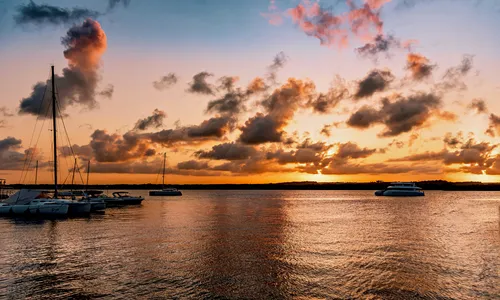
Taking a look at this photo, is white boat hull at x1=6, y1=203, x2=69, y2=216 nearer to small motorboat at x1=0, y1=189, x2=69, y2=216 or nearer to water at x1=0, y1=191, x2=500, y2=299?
small motorboat at x1=0, y1=189, x2=69, y2=216

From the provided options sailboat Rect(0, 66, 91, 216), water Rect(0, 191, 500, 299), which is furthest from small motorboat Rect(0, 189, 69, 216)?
water Rect(0, 191, 500, 299)

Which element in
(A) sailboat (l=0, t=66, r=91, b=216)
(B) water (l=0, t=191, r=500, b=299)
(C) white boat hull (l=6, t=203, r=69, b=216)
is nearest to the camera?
(B) water (l=0, t=191, r=500, b=299)

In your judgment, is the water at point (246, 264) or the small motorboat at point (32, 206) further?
the small motorboat at point (32, 206)

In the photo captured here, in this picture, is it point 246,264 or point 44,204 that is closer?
point 246,264

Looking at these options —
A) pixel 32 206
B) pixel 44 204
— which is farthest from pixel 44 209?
pixel 32 206

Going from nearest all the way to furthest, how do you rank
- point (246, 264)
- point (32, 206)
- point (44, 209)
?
point (246, 264) → point (44, 209) → point (32, 206)

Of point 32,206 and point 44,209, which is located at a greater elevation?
point 32,206

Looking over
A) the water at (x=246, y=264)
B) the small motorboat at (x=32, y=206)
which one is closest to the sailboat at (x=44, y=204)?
the small motorboat at (x=32, y=206)

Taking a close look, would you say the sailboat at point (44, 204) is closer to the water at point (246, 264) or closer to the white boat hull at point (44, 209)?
the white boat hull at point (44, 209)

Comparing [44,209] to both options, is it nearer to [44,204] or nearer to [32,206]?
[44,204]

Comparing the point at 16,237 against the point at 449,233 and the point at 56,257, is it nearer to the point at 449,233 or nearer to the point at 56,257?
the point at 56,257

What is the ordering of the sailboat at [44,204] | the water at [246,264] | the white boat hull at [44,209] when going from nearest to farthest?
1. the water at [246,264]
2. the sailboat at [44,204]
3. the white boat hull at [44,209]

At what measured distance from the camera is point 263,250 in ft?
123

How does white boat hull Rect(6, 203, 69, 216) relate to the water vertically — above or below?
above
